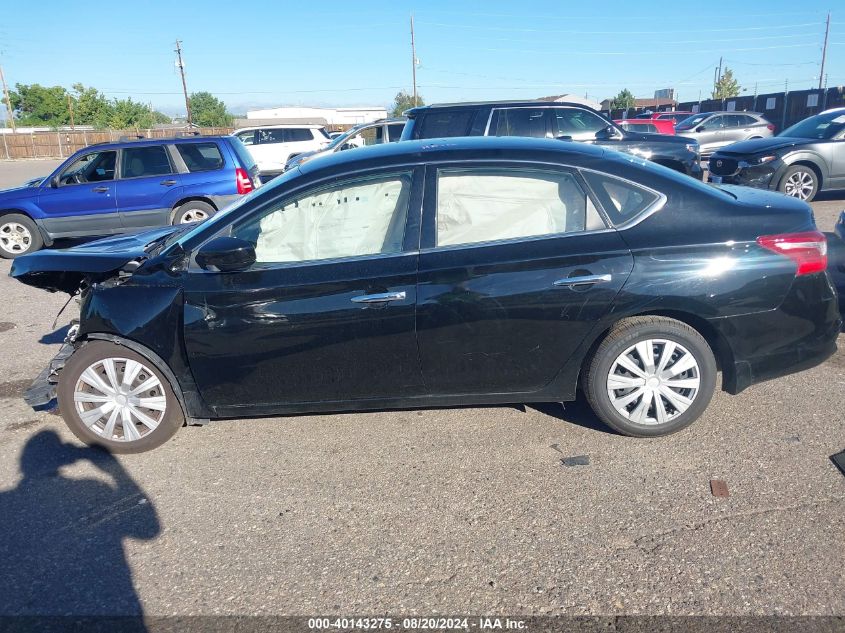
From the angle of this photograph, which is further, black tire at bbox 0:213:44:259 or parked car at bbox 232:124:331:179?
parked car at bbox 232:124:331:179

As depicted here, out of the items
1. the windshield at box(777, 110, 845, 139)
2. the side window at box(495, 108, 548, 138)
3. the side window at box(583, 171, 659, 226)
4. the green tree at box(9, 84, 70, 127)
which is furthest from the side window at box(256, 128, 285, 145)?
the green tree at box(9, 84, 70, 127)

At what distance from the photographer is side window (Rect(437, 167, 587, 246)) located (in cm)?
378

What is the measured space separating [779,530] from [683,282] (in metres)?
1.34

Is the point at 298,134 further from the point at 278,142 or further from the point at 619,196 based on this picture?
the point at 619,196

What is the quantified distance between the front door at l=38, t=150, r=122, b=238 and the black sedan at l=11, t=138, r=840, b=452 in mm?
6823

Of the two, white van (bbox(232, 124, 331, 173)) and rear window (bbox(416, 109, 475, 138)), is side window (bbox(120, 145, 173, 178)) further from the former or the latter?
white van (bbox(232, 124, 331, 173))

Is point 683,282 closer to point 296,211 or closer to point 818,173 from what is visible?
point 296,211

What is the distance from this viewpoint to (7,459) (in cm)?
398

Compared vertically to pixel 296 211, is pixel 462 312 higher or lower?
lower

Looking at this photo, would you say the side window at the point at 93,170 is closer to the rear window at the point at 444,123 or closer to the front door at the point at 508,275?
the rear window at the point at 444,123

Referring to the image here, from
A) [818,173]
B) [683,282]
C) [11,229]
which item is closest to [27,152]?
[11,229]

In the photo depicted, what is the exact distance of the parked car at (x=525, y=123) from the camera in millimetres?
10055

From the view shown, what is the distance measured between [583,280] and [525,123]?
285 inches

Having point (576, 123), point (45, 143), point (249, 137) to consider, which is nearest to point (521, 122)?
point (576, 123)
